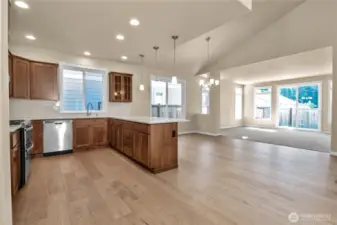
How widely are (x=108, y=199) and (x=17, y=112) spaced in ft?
12.0

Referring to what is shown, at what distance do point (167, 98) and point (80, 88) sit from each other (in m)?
3.37

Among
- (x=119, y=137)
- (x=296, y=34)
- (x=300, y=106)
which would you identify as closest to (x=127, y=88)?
(x=119, y=137)

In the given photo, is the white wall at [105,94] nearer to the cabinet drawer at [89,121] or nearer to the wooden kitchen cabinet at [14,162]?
the cabinet drawer at [89,121]

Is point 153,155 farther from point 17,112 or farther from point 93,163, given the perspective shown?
point 17,112

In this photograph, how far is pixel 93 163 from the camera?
12.4 ft

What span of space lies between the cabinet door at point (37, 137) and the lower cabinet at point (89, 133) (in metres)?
0.72

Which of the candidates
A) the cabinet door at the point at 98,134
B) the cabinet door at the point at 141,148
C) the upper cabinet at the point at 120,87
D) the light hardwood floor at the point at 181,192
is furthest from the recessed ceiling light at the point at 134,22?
the cabinet door at the point at 98,134

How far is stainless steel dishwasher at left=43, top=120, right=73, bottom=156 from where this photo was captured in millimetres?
4316

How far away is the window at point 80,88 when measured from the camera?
198 inches

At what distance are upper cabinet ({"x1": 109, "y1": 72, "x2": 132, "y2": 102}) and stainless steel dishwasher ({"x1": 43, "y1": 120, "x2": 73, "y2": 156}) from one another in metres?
1.57

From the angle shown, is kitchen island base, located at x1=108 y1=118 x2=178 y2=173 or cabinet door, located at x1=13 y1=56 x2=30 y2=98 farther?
cabinet door, located at x1=13 y1=56 x2=30 y2=98

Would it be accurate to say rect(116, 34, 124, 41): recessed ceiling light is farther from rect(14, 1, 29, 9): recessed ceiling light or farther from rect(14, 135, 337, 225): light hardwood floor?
rect(14, 135, 337, 225): light hardwood floor

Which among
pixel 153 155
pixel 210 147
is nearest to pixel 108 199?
pixel 153 155

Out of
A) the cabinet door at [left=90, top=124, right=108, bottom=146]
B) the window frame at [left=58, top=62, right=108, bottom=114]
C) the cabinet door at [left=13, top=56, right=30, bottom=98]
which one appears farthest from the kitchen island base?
the cabinet door at [left=13, top=56, right=30, bottom=98]
